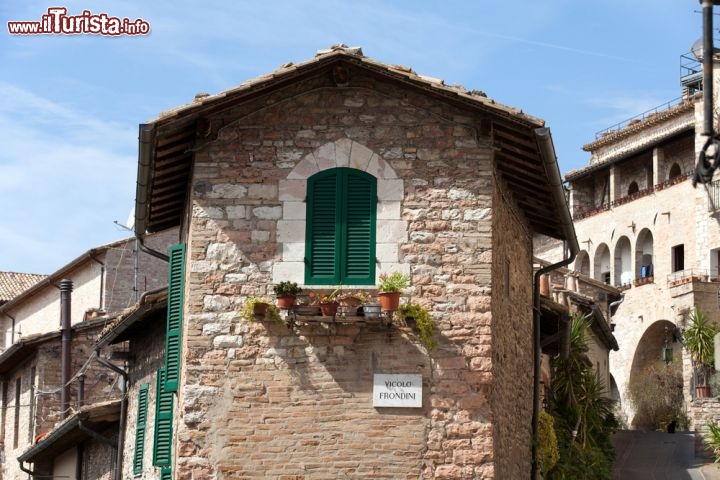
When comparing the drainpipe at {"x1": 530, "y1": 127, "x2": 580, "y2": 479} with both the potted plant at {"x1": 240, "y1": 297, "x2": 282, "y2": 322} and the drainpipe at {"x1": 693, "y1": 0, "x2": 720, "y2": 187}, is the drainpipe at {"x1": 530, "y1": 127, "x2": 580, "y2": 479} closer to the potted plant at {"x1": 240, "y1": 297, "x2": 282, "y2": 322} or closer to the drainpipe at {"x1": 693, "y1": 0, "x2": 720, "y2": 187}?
the potted plant at {"x1": 240, "y1": 297, "x2": 282, "y2": 322}

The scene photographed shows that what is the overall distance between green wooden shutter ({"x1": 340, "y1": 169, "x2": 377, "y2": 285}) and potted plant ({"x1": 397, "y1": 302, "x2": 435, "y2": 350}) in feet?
1.79

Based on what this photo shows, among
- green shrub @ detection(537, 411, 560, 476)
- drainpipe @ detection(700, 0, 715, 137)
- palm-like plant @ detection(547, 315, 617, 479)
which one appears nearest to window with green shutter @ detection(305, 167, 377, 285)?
green shrub @ detection(537, 411, 560, 476)

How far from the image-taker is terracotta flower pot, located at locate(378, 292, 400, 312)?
688 inches

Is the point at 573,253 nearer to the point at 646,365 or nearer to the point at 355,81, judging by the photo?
the point at 355,81

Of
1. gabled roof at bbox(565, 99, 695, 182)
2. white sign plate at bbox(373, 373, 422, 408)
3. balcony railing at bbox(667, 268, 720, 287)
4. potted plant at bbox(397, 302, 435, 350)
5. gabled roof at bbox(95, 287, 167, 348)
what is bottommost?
white sign plate at bbox(373, 373, 422, 408)

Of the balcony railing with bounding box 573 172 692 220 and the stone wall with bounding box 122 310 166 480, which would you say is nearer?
the stone wall with bounding box 122 310 166 480

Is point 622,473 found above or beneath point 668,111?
beneath

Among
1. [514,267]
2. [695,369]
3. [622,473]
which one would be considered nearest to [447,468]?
[514,267]

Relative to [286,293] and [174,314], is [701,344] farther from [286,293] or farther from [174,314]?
[286,293]

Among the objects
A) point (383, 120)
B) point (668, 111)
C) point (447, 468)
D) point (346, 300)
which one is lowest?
point (447, 468)

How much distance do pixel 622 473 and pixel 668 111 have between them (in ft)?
126

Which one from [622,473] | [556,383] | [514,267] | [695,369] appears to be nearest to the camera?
[514,267]

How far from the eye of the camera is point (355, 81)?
720 inches

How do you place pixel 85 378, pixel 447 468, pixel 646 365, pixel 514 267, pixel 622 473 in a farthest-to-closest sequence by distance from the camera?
pixel 646 365 < pixel 85 378 < pixel 622 473 < pixel 514 267 < pixel 447 468
